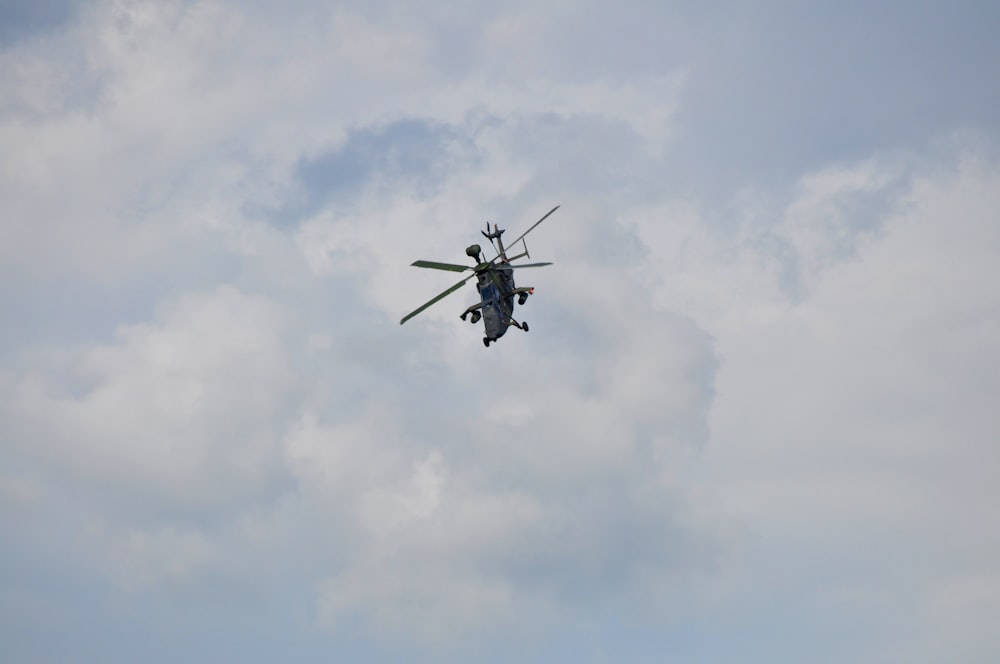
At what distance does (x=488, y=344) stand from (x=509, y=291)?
5993mm

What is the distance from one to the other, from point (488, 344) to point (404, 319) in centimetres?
1158

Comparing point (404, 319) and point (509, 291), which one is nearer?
point (404, 319)

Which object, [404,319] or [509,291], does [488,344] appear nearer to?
[509,291]

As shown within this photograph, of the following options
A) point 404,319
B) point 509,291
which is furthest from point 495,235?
point 404,319

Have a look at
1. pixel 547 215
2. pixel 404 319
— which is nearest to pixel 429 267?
pixel 404 319

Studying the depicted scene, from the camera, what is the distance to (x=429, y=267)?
7750 cm

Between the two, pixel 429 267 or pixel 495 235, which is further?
pixel 495 235

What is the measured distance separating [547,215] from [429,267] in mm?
12573

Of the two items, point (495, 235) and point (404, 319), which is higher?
point (495, 235)

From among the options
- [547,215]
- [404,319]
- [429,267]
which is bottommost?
[404,319]

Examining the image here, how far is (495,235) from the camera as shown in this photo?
3334 inches

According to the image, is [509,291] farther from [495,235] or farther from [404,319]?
[404,319]

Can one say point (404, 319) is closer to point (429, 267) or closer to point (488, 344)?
point (429, 267)

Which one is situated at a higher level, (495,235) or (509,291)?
(495,235)
